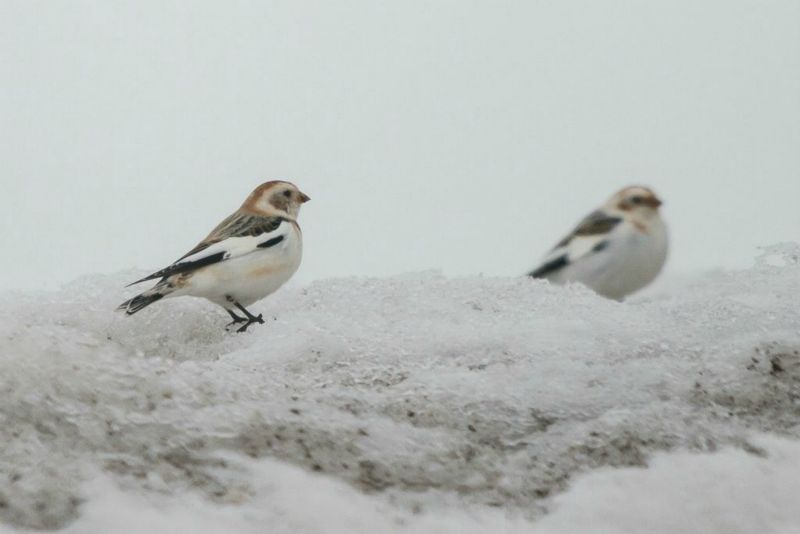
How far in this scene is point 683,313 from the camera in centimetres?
445

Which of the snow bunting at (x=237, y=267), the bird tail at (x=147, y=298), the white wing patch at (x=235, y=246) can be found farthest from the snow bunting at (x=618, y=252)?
the bird tail at (x=147, y=298)

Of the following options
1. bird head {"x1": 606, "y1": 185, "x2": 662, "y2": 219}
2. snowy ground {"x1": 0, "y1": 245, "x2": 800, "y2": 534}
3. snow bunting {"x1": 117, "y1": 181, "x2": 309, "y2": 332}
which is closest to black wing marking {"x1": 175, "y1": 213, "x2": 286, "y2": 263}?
snow bunting {"x1": 117, "y1": 181, "x2": 309, "y2": 332}

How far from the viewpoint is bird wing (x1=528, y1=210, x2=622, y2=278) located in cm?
584

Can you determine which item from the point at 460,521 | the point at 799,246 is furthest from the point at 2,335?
the point at 799,246

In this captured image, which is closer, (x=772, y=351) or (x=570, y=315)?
(x=772, y=351)

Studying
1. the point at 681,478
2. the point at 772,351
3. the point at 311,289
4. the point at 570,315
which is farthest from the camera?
the point at 311,289

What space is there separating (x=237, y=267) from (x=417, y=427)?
149cm

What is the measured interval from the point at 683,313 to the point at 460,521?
1802 mm

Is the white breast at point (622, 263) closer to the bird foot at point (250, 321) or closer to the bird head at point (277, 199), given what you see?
the bird head at point (277, 199)

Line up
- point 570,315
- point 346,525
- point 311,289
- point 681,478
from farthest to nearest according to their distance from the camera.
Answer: point 311,289
point 570,315
point 681,478
point 346,525

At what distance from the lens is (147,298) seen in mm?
4406

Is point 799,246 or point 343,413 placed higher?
point 343,413

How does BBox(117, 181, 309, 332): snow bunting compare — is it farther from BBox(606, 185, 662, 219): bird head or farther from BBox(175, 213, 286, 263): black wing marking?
BBox(606, 185, 662, 219): bird head

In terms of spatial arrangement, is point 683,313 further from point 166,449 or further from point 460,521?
point 166,449
